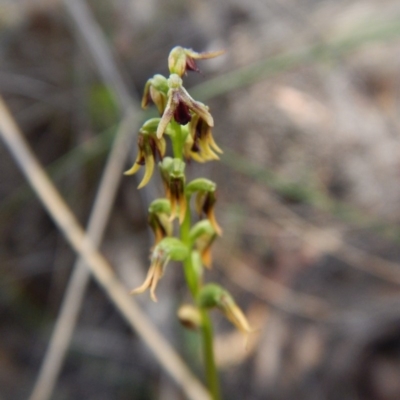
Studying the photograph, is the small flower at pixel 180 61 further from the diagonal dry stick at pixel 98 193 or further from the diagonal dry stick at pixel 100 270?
the diagonal dry stick at pixel 98 193

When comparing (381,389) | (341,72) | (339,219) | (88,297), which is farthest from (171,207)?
(341,72)

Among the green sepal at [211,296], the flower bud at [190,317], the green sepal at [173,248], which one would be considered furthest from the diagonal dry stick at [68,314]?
the green sepal at [173,248]

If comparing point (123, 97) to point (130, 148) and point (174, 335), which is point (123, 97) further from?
point (174, 335)

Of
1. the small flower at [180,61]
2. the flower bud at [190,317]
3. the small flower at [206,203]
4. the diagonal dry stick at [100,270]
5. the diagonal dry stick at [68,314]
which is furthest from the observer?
the diagonal dry stick at [68,314]

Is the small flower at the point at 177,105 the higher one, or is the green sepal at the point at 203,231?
the small flower at the point at 177,105

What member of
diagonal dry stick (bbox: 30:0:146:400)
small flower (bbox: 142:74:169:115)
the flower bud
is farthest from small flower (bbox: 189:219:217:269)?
diagonal dry stick (bbox: 30:0:146:400)

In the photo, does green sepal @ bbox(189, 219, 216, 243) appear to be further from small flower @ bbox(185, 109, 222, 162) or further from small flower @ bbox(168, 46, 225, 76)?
small flower @ bbox(168, 46, 225, 76)

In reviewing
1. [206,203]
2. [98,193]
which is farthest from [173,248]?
[98,193]

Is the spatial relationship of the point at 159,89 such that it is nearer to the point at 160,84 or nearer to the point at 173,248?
the point at 160,84
